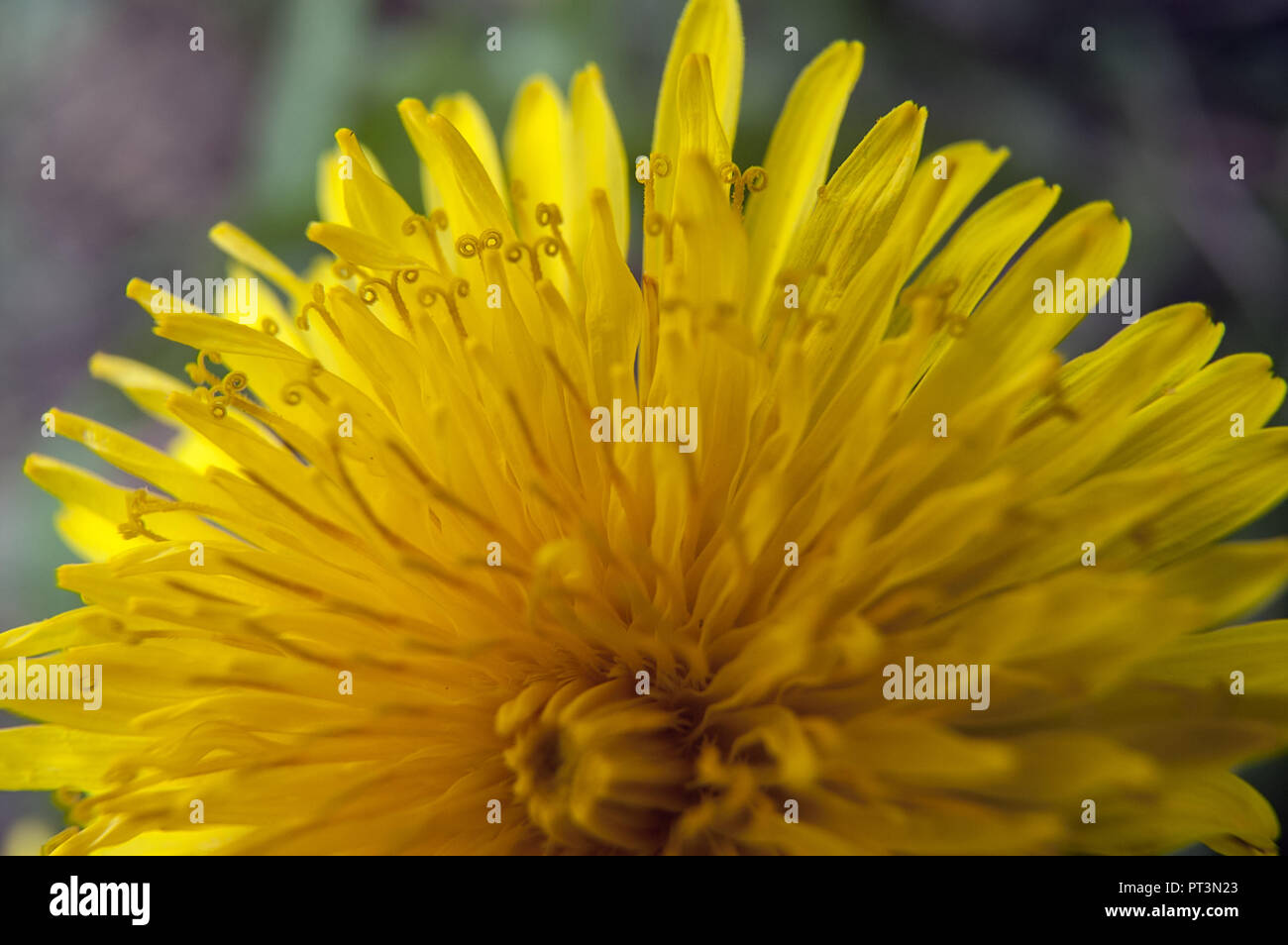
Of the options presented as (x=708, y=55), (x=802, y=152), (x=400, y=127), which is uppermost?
(x=400, y=127)

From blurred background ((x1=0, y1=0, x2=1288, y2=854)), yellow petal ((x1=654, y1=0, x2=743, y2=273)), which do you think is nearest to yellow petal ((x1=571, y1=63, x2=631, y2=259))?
yellow petal ((x1=654, y1=0, x2=743, y2=273))

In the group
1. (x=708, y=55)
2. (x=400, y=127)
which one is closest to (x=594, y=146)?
(x=708, y=55)

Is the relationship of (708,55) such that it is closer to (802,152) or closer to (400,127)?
(802,152)

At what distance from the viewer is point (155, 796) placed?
32.4 inches

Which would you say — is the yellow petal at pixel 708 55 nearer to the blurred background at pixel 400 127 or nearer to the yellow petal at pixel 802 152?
the yellow petal at pixel 802 152

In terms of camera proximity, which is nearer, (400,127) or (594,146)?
(594,146)

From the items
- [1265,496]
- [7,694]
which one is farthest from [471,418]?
[1265,496]

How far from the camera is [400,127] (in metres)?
1.62

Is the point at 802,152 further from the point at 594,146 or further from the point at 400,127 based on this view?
the point at 400,127

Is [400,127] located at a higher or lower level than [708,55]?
higher

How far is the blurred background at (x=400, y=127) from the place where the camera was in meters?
1.40

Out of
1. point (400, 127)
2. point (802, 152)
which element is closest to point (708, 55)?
point (802, 152)

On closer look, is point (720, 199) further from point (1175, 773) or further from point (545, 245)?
point (1175, 773)
